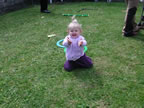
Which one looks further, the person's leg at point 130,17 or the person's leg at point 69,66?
the person's leg at point 130,17

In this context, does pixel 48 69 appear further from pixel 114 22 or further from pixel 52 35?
pixel 114 22

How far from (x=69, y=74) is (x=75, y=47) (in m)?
0.49

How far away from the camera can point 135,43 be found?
4090mm

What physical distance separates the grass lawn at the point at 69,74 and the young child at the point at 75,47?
0.44ft

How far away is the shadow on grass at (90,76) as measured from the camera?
265 centimetres

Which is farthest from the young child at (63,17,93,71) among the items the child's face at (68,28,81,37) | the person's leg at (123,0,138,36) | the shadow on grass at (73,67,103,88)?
the person's leg at (123,0,138,36)

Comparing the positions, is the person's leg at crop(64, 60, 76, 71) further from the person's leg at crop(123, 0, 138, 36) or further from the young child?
the person's leg at crop(123, 0, 138, 36)

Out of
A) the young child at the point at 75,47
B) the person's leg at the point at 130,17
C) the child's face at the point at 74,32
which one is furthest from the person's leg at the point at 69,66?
the person's leg at the point at 130,17

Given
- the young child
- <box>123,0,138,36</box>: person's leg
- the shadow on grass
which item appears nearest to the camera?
the shadow on grass

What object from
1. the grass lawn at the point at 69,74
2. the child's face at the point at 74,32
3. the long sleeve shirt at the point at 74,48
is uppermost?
the child's face at the point at 74,32

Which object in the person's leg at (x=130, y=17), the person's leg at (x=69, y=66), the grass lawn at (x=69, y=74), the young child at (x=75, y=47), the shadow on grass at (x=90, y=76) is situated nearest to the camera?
the grass lawn at (x=69, y=74)

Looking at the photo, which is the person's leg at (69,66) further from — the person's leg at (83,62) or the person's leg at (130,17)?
the person's leg at (130,17)

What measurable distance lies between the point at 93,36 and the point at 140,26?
5.41 ft

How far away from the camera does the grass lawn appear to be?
7.57 feet
